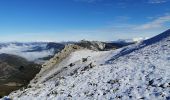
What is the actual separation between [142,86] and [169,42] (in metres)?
17.6

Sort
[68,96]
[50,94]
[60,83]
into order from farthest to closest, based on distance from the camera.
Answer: [60,83] < [50,94] < [68,96]

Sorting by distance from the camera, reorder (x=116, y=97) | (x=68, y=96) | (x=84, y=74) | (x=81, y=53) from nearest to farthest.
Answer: (x=116, y=97)
(x=68, y=96)
(x=84, y=74)
(x=81, y=53)

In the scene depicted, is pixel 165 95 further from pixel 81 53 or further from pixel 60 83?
pixel 81 53

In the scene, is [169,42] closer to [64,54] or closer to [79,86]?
[79,86]

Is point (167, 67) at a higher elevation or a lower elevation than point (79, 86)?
higher

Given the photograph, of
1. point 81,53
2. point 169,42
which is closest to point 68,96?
point 169,42

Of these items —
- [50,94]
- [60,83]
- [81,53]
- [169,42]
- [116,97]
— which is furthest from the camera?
[81,53]

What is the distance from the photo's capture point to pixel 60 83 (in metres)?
31.9

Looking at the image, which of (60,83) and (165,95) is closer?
(165,95)

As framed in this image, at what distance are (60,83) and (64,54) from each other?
114ft

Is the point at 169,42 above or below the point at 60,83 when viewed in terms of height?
above

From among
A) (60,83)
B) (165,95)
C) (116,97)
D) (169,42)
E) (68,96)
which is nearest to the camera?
(165,95)

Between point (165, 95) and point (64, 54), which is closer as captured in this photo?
point (165, 95)

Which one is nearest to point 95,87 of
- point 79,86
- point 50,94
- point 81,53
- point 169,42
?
point 79,86
